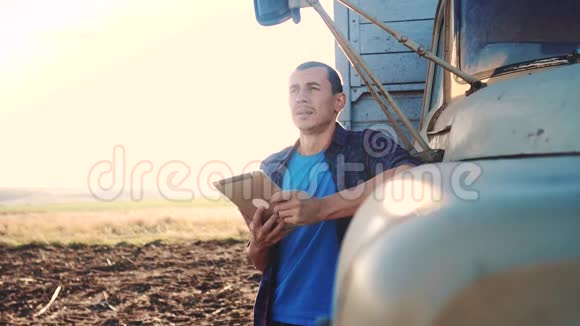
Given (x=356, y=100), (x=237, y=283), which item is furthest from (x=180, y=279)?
(x=356, y=100)

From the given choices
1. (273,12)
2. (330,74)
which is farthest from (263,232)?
(273,12)

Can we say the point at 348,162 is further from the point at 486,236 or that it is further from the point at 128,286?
the point at 128,286

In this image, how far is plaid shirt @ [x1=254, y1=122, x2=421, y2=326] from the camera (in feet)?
7.02

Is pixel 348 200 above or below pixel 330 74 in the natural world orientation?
below

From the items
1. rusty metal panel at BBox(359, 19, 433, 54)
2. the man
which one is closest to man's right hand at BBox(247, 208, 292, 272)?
the man

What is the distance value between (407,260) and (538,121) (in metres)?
0.77

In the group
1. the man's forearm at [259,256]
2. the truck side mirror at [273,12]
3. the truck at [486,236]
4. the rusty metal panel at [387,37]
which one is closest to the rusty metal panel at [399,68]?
the rusty metal panel at [387,37]

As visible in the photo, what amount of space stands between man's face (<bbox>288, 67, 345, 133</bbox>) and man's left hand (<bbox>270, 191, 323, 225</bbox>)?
0.47 meters

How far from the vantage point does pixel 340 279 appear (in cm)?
100

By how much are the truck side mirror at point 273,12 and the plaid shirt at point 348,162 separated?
0.60 m

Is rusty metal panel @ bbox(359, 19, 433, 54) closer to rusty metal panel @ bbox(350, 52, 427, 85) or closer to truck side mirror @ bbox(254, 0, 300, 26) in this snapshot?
rusty metal panel @ bbox(350, 52, 427, 85)

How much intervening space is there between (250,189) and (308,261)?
457 millimetres

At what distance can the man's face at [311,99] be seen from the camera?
2291 mm

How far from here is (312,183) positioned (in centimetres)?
227
